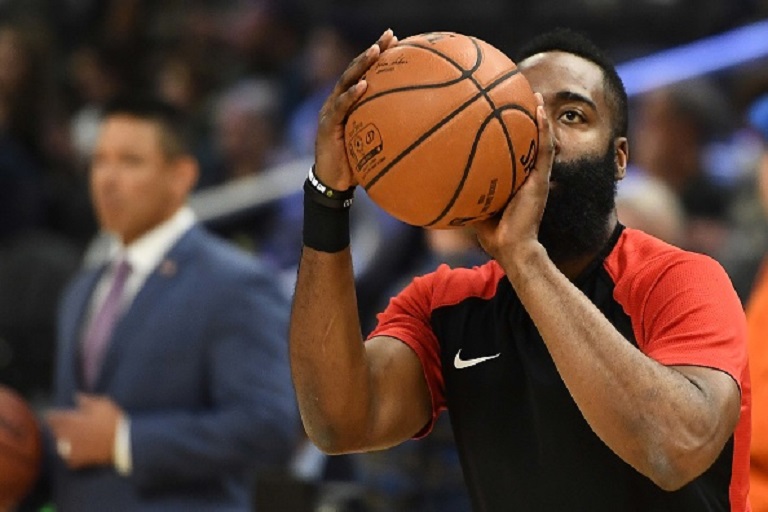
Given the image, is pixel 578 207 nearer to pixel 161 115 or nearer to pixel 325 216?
pixel 325 216

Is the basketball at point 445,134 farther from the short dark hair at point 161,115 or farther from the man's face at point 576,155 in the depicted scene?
the short dark hair at point 161,115

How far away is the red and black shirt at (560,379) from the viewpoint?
2.93 meters

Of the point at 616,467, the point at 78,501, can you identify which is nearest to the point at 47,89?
the point at 78,501

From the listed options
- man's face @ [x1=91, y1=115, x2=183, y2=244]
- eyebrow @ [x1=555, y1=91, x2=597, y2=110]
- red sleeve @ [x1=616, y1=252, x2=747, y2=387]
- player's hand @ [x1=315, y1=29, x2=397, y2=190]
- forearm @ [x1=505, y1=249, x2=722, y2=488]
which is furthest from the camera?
man's face @ [x1=91, y1=115, x2=183, y2=244]

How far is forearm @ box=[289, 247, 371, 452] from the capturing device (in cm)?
312

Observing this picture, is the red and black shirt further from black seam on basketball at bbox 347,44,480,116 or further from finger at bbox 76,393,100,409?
finger at bbox 76,393,100,409

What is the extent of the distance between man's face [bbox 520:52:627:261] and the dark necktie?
8.22ft

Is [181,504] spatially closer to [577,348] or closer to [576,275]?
[576,275]

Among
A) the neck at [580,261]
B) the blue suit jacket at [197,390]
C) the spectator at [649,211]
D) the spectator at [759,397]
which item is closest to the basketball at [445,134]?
the neck at [580,261]

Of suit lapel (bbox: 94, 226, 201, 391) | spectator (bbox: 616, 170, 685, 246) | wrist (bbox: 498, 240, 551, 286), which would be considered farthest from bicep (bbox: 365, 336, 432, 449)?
spectator (bbox: 616, 170, 685, 246)

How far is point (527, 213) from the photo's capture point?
9.43 ft

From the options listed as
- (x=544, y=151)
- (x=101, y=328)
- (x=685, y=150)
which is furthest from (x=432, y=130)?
(x=685, y=150)

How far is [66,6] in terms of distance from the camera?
11250 mm

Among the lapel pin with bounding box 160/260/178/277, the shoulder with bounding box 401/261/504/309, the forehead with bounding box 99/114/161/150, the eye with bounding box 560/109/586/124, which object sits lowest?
the lapel pin with bounding box 160/260/178/277
